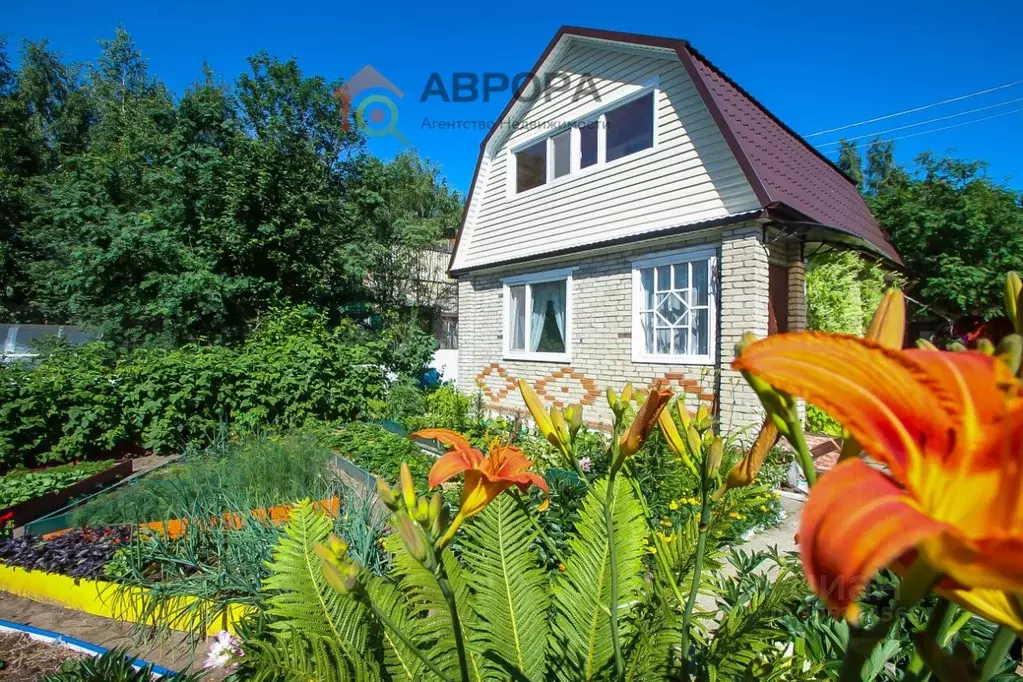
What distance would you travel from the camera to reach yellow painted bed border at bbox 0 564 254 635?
2.36 meters

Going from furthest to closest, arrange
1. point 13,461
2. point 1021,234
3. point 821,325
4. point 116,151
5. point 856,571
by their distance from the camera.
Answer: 1. point 116,151
2. point 1021,234
3. point 821,325
4. point 13,461
5. point 856,571

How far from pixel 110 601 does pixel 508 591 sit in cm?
246

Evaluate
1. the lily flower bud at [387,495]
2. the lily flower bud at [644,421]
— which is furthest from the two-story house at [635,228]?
the lily flower bud at [387,495]

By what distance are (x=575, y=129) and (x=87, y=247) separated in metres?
10.2

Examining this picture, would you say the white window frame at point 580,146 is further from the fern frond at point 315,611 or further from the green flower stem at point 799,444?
the green flower stem at point 799,444

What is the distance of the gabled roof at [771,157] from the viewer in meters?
5.51

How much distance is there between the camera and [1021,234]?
10430 mm

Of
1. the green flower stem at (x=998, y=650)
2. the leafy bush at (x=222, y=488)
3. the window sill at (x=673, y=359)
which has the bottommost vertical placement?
the leafy bush at (x=222, y=488)

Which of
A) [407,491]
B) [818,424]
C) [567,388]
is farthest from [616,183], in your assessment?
[407,491]

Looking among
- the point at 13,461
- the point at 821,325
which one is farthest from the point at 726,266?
the point at 13,461

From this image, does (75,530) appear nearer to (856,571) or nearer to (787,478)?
(856,571)

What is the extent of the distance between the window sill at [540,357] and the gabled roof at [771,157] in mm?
3286

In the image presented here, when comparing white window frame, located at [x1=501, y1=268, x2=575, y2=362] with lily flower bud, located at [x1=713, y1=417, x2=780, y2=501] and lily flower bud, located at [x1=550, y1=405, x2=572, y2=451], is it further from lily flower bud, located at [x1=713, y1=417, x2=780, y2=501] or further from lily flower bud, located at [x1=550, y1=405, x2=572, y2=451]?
lily flower bud, located at [x1=713, y1=417, x2=780, y2=501]

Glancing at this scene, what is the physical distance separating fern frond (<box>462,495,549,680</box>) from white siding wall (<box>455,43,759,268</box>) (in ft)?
16.8
